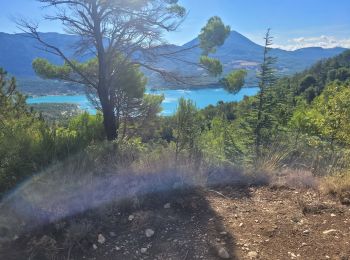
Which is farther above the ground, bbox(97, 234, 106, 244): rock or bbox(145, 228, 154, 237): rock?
bbox(145, 228, 154, 237): rock

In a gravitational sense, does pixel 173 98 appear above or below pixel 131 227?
above

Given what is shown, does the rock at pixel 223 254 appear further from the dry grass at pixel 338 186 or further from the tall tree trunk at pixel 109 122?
the tall tree trunk at pixel 109 122

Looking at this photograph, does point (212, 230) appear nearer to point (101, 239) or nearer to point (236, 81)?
point (101, 239)

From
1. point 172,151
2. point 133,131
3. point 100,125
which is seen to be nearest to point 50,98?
point 133,131

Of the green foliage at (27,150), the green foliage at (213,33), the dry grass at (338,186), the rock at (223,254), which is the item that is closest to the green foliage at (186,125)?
the green foliage at (27,150)

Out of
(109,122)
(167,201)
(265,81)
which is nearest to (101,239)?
(167,201)

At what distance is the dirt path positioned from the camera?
3.01 m

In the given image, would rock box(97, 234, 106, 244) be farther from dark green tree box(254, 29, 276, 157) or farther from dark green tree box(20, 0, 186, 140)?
dark green tree box(254, 29, 276, 157)

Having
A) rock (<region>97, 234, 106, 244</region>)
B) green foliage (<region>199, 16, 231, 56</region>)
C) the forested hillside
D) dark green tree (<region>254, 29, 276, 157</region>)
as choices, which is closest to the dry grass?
the forested hillside

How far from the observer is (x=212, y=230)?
3.36m

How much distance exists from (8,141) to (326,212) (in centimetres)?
377

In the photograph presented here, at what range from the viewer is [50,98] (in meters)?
81.2

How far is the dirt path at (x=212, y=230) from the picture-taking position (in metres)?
3.01

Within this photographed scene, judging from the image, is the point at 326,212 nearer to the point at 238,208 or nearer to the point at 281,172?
the point at 238,208
